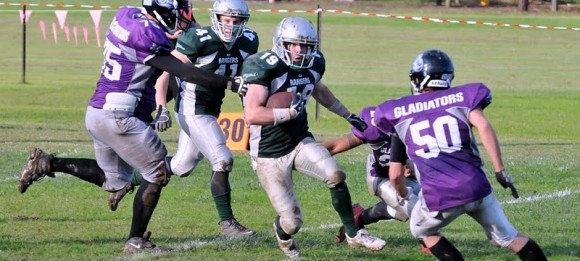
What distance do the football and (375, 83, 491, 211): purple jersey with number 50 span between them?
128 cm

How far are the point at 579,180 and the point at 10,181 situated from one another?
550 cm

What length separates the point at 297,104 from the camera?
7.39m

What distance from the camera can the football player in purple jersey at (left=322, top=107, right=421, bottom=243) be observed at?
26.0 ft

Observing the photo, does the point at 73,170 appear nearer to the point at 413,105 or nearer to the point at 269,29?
the point at 413,105

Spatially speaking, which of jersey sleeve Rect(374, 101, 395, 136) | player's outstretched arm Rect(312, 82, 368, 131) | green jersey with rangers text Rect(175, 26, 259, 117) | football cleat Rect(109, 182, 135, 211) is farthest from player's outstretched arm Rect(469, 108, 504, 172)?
football cleat Rect(109, 182, 135, 211)

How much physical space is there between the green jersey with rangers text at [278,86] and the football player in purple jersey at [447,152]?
Result: 1.14 meters

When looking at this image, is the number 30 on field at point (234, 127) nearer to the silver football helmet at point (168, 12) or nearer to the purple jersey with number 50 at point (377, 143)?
the purple jersey with number 50 at point (377, 143)

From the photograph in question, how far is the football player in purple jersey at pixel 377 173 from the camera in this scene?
312 inches

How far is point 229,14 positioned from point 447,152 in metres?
2.74

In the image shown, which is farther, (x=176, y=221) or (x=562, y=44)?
(x=562, y=44)

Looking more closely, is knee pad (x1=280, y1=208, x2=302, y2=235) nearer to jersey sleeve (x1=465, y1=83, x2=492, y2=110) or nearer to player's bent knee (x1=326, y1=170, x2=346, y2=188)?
player's bent knee (x1=326, y1=170, x2=346, y2=188)

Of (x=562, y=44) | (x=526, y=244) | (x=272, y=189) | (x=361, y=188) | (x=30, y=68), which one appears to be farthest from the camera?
(x=562, y=44)

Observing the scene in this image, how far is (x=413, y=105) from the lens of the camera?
6.39 m

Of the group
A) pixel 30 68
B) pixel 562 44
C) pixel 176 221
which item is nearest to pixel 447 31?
pixel 562 44
